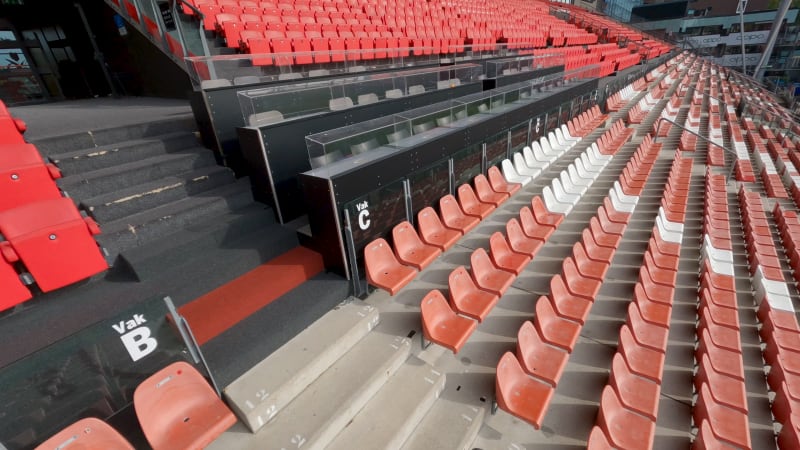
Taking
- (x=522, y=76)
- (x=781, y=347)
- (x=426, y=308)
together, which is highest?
(x=522, y=76)

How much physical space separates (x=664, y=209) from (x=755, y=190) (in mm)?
5318

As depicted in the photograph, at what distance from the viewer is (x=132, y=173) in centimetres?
346

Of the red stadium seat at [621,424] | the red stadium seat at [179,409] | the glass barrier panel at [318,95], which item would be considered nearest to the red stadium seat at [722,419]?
the red stadium seat at [621,424]

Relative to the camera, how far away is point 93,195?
323 cm

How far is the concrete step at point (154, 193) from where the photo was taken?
3.11 m

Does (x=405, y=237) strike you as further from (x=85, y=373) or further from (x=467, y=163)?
(x=85, y=373)

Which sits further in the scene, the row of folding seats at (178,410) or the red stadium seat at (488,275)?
Answer: the red stadium seat at (488,275)

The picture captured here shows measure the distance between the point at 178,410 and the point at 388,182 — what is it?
8.63ft

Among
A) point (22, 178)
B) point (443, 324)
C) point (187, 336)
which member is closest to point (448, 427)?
point (443, 324)

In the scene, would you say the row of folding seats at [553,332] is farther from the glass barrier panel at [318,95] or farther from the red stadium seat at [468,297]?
the glass barrier panel at [318,95]

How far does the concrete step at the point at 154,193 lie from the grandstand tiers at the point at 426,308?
0.19ft

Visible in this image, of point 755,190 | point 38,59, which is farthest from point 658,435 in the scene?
point 38,59

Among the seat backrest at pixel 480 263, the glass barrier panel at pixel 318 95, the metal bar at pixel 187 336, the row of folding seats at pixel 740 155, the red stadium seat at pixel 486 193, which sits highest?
the glass barrier panel at pixel 318 95

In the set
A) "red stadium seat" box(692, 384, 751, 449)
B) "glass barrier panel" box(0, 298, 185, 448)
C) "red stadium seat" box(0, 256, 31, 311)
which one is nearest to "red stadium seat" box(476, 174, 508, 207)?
"red stadium seat" box(692, 384, 751, 449)
